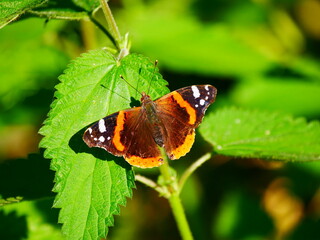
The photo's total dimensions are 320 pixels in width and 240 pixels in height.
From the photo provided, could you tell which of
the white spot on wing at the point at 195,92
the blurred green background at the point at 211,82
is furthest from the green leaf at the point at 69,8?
the blurred green background at the point at 211,82

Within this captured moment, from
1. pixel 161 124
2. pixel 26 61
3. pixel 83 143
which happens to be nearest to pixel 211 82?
pixel 26 61

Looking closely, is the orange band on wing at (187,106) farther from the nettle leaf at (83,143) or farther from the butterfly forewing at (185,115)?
the nettle leaf at (83,143)

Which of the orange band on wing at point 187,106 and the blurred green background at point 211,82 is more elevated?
the orange band on wing at point 187,106

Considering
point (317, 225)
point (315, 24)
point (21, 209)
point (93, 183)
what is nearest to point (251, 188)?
point (317, 225)

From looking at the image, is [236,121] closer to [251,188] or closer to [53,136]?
[53,136]

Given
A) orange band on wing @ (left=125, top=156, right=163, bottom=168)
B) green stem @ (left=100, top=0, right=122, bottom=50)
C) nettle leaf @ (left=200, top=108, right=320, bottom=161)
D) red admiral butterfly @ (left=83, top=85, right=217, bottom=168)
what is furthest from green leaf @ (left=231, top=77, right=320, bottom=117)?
green stem @ (left=100, top=0, right=122, bottom=50)

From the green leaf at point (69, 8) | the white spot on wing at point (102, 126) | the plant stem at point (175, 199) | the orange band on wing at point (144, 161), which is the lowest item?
the plant stem at point (175, 199)

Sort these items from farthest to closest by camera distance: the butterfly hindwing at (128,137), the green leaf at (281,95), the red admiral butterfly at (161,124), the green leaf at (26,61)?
the green leaf at (281,95) < the green leaf at (26,61) < the red admiral butterfly at (161,124) < the butterfly hindwing at (128,137)
